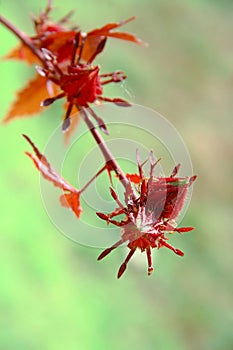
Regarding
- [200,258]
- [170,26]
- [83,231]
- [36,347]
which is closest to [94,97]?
[83,231]

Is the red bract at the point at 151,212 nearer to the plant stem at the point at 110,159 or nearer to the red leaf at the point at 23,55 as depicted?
the plant stem at the point at 110,159

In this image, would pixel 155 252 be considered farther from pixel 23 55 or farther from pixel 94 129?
pixel 94 129

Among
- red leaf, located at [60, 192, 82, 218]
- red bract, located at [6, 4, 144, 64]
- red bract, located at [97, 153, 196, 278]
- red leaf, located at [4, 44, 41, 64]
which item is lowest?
red bract, located at [97, 153, 196, 278]

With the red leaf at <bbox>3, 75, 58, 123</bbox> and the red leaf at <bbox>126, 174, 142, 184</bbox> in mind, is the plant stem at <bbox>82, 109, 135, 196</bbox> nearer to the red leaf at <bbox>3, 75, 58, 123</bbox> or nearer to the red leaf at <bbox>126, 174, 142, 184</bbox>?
the red leaf at <bbox>126, 174, 142, 184</bbox>

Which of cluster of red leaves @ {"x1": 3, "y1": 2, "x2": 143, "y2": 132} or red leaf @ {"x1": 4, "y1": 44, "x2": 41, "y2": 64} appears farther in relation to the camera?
red leaf @ {"x1": 4, "y1": 44, "x2": 41, "y2": 64}

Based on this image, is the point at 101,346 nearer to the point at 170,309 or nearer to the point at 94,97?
the point at 170,309

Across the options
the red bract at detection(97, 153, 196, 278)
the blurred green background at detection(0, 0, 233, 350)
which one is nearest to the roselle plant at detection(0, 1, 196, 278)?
the red bract at detection(97, 153, 196, 278)

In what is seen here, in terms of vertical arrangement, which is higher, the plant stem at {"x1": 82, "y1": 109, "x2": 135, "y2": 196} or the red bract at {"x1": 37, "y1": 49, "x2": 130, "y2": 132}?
the red bract at {"x1": 37, "y1": 49, "x2": 130, "y2": 132}

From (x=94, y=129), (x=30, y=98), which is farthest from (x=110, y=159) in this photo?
(x=30, y=98)
